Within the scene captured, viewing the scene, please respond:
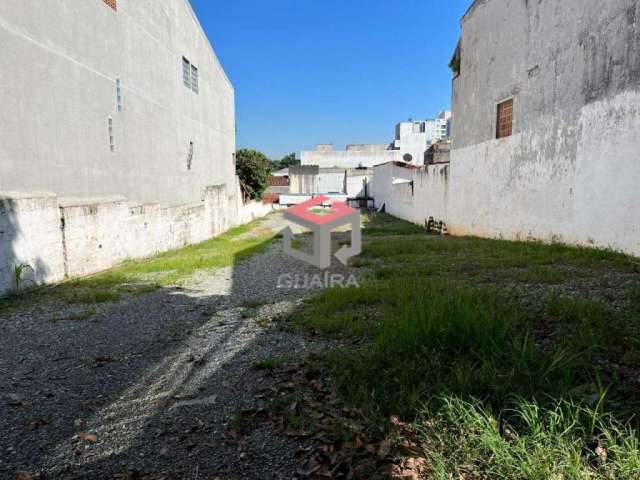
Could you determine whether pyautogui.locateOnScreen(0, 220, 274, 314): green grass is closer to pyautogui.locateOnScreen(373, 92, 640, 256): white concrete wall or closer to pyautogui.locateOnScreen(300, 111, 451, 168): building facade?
pyautogui.locateOnScreen(373, 92, 640, 256): white concrete wall

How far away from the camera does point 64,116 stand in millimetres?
7340

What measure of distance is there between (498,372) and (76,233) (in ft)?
23.4

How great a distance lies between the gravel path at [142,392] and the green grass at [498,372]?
2.19ft

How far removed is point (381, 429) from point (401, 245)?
7847 millimetres

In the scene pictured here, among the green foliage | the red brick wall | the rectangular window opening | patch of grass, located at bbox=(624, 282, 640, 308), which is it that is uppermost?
the red brick wall

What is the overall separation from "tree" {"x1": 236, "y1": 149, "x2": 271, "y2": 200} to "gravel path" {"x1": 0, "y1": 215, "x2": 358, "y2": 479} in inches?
901

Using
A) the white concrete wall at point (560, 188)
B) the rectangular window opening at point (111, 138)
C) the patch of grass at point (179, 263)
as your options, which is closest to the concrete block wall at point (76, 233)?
the patch of grass at point (179, 263)

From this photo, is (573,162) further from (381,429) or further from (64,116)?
(64,116)

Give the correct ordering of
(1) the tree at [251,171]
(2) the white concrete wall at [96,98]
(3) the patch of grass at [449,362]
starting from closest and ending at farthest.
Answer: (3) the patch of grass at [449,362] < (2) the white concrete wall at [96,98] < (1) the tree at [251,171]

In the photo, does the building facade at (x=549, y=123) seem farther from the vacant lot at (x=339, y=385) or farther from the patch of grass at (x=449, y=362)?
the patch of grass at (x=449, y=362)

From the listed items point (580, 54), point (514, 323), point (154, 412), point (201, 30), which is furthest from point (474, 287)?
point (201, 30)

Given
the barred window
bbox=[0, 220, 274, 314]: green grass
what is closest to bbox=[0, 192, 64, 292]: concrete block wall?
bbox=[0, 220, 274, 314]: green grass

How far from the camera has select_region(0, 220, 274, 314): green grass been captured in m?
5.81

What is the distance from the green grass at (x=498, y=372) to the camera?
2.01 metres
